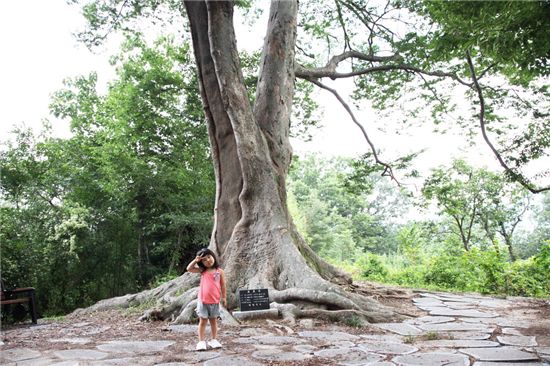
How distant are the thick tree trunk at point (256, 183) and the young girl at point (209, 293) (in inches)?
49.8

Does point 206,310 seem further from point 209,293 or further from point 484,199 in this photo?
point 484,199

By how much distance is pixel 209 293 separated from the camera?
4.37 meters

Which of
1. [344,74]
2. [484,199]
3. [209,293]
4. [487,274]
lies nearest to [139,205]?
[344,74]

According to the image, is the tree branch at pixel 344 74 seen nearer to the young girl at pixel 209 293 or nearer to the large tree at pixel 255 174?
the large tree at pixel 255 174

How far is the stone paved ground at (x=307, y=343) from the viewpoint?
3582 millimetres

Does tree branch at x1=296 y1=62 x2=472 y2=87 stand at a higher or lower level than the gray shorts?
higher

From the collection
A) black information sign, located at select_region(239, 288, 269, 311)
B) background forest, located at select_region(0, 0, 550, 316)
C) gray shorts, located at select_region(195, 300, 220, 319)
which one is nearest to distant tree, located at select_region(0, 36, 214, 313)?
background forest, located at select_region(0, 0, 550, 316)

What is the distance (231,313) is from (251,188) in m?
2.25

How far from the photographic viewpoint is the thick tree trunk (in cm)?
586

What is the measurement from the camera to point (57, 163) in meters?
12.3

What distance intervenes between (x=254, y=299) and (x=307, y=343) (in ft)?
4.49

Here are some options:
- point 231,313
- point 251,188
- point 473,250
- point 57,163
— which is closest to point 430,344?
point 231,313

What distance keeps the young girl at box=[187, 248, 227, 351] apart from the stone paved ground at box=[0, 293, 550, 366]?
7.9 inches

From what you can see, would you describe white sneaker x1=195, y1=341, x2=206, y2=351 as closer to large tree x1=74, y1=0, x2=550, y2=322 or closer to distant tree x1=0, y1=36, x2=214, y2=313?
large tree x1=74, y1=0, x2=550, y2=322
